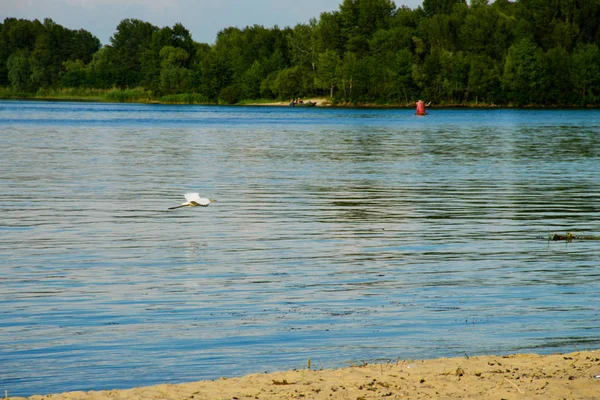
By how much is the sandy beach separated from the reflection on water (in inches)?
37.2

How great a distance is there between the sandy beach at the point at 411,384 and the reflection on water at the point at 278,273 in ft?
3.10

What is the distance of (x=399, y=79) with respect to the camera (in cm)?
18600

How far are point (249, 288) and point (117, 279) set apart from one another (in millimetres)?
2458

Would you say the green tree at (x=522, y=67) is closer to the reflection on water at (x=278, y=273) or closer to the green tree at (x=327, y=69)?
the green tree at (x=327, y=69)

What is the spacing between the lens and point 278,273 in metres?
16.7

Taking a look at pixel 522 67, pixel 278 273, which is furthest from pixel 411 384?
pixel 522 67

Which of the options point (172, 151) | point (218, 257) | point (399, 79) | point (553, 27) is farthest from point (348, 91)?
point (218, 257)

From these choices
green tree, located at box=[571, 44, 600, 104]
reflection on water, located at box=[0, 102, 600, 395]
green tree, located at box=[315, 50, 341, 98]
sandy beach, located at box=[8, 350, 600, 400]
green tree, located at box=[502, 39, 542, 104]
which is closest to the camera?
sandy beach, located at box=[8, 350, 600, 400]

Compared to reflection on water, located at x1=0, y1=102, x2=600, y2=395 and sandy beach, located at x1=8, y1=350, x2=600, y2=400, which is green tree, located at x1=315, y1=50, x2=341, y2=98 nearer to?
reflection on water, located at x1=0, y1=102, x2=600, y2=395

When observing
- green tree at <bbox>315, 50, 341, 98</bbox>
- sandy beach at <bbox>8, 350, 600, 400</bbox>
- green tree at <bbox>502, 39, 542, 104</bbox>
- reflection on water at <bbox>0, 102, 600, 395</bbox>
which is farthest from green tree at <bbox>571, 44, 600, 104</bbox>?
sandy beach at <bbox>8, 350, 600, 400</bbox>

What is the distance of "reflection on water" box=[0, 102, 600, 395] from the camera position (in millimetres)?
11594

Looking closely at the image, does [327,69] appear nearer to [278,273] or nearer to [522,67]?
[522,67]

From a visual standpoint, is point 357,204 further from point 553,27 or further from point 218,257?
point 553,27

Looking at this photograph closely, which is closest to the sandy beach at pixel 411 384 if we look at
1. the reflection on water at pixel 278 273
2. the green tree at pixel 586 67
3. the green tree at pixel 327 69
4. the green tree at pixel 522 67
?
the reflection on water at pixel 278 273
